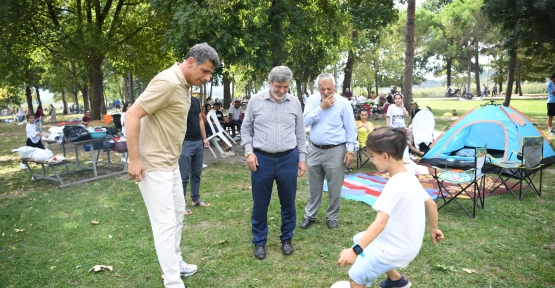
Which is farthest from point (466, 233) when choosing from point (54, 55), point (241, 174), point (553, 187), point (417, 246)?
point (54, 55)

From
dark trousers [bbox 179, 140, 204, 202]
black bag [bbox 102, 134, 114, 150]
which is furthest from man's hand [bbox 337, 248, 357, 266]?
black bag [bbox 102, 134, 114, 150]

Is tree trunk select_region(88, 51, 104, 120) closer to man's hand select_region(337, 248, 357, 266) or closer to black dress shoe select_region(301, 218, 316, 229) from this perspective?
black dress shoe select_region(301, 218, 316, 229)

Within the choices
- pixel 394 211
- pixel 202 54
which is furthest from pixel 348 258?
pixel 202 54

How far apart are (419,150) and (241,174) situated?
4.28 meters

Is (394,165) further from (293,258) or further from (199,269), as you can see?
(199,269)

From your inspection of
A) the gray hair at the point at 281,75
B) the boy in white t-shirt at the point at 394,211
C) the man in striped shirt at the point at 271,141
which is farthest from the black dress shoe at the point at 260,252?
the gray hair at the point at 281,75

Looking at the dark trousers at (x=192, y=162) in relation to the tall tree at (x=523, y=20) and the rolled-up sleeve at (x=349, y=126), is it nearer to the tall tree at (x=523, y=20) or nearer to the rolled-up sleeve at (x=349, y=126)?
the rolled-up sleeve at (x=349, y=126)

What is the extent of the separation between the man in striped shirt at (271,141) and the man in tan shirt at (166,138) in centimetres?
80

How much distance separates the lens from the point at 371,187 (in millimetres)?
6418

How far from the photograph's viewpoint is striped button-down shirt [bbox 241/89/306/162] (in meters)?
3.55

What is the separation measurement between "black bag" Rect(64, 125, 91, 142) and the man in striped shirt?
474 cm

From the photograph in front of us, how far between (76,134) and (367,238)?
6.59 metres

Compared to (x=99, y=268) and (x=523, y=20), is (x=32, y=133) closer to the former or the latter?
(x=99, y=268)

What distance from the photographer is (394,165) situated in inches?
90.0
